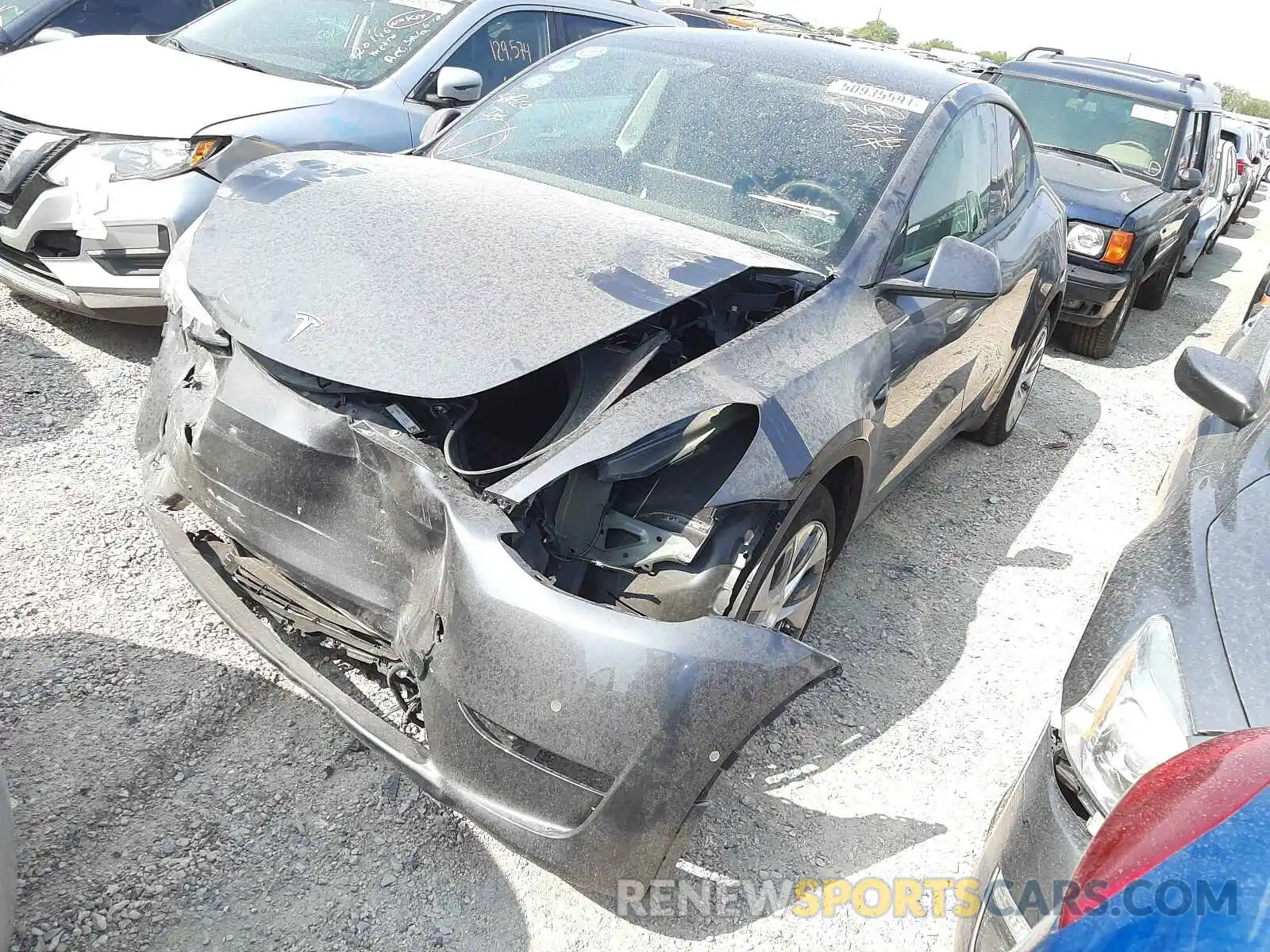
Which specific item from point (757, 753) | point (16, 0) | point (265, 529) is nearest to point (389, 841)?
point (265, 529)

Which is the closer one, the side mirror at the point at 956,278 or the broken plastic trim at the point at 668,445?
the broken plastic trim at the point at 668,445

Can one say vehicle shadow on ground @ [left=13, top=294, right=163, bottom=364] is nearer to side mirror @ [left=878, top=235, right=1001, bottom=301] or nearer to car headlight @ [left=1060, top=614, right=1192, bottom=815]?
side mirror @ [left=878, top=235, right=1001, bottom=301]

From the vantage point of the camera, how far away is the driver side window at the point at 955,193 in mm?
3055

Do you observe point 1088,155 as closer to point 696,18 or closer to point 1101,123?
point 1101,123

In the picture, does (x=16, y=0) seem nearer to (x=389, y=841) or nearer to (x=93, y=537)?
(x=93, y=537)

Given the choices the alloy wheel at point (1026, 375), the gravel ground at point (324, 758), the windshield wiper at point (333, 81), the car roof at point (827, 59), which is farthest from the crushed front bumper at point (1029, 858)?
the windshield wiper at point (333, 81)

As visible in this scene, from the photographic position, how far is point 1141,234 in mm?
6105

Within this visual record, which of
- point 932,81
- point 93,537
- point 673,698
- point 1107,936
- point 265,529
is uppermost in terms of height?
point 932,81

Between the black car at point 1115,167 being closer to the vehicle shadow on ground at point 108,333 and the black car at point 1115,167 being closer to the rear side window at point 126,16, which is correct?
A: the vehicle shadow on ground at point 108,333

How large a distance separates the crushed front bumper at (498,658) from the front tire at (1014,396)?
3087 mm

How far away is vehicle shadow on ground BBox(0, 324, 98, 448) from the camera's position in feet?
11.8

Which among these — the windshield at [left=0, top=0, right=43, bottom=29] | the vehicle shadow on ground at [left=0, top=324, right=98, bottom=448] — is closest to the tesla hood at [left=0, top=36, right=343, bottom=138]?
the vehicle shadow on ground at [left=0, top=324, right=98, bottom=448]

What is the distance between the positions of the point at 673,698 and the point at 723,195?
180 centimetres

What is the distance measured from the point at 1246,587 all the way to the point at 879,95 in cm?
205
